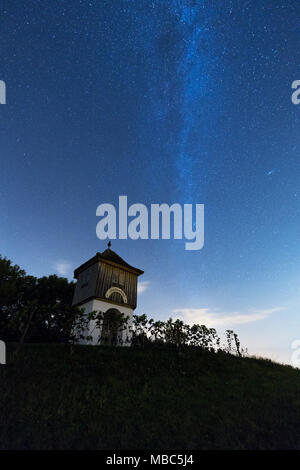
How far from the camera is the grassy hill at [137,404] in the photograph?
250 inches

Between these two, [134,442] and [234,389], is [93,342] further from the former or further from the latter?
[134,442]

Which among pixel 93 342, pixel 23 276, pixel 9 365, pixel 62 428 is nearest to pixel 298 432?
pixel 62 428

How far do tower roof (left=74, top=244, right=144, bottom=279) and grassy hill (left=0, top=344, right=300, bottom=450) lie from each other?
10.8 m

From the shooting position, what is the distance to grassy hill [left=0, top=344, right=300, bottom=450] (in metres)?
6.36

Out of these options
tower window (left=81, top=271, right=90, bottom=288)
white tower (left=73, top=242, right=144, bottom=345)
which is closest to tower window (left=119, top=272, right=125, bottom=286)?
white tower (left=73, top=242, right=144, bottom=345)

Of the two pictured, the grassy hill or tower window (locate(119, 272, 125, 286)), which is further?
tower window (locate(119, 272, 125, 286))

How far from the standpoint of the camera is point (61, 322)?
17359mm

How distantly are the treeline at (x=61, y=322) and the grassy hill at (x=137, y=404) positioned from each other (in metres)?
3.62

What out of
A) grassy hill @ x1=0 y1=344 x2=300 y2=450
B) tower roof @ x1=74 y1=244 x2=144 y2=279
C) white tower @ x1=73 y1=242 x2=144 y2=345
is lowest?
grassy hill @ x1=0 y1=344 x2=300 y2=450

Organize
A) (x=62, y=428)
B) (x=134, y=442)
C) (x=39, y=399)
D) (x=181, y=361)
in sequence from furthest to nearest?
(x=181, y=361)
(x=39, y=399)
(x=62, y=428)
(x=134, y=442)

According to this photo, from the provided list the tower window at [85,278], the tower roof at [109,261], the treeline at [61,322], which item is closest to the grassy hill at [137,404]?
the treeline at [61,322]

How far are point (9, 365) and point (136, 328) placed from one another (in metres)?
9.71

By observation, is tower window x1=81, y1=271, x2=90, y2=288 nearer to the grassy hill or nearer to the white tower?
the white tower
